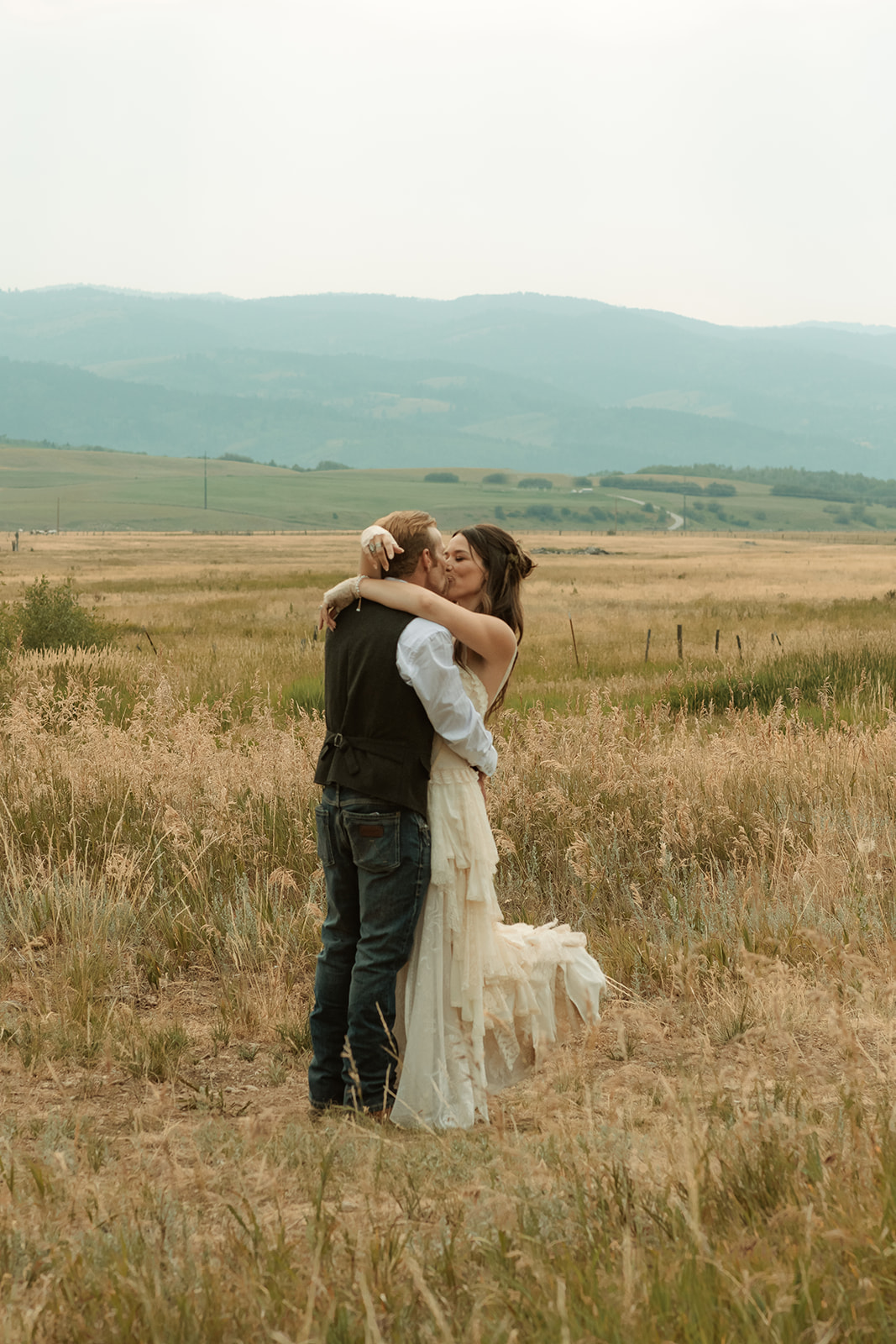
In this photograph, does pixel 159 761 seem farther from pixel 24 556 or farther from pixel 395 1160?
pixel 24 556

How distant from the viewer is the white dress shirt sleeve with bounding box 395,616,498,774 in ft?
13.4

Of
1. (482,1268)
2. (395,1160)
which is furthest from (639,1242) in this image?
(395,1160)

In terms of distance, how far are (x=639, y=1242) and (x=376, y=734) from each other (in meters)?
2.02

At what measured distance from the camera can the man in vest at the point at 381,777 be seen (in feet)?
13.5

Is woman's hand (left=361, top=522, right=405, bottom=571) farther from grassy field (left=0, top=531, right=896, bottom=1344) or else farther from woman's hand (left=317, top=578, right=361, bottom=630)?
grassy field (left=0, top=531, right=896, bottom=1344)

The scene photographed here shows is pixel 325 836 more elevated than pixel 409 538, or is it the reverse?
pixel 409 538

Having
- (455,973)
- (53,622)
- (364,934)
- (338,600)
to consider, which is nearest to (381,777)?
(364,934)

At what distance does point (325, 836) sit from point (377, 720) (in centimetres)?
52

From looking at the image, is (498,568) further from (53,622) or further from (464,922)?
(53,622)

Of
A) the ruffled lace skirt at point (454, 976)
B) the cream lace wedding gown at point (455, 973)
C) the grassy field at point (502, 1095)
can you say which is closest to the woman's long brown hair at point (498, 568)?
the cream lace wedding gown at point (455, 973)

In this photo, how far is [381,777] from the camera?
4125 mm

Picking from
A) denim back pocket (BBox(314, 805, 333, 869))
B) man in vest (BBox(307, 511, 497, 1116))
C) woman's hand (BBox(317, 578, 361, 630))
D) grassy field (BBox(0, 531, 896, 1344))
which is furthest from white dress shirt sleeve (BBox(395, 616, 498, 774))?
grassy field (BBox(0, 531, 896, 1344))

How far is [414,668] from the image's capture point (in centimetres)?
407

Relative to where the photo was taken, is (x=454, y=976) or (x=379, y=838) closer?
(x=379, y=838)
